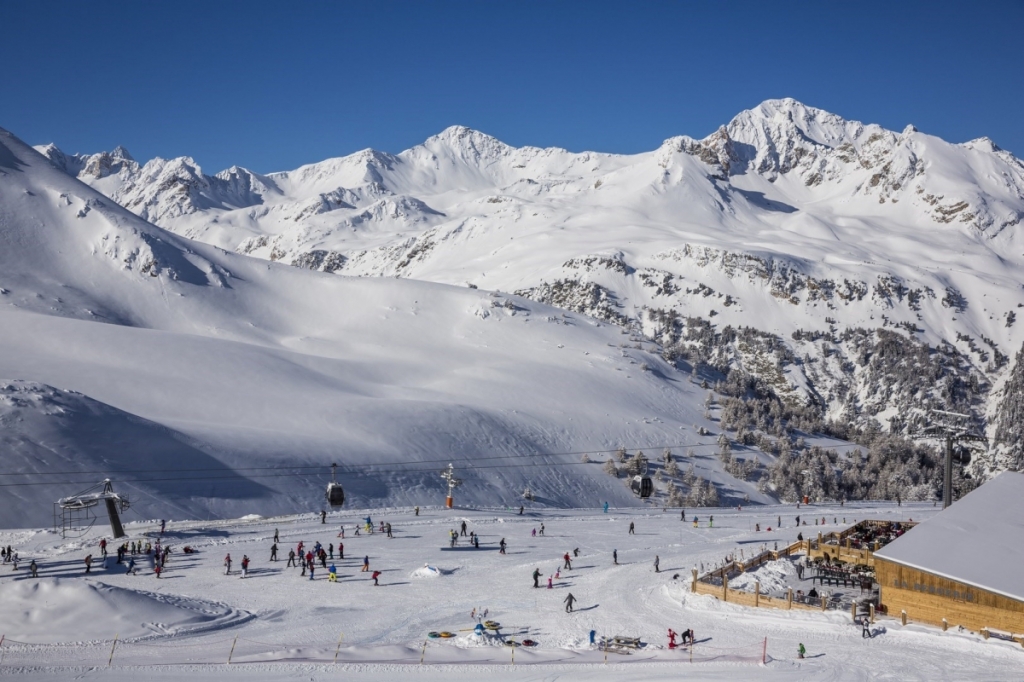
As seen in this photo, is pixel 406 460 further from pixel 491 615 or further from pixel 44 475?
pixel 491 615

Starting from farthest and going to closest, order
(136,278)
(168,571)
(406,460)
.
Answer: (136,278) < (406,460) < (168,571)

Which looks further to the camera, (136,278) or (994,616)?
(136,278)

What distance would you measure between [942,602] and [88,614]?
34.8 metres

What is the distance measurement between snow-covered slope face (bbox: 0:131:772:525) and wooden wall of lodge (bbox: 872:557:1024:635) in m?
46.3

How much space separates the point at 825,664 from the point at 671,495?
63.0 metres

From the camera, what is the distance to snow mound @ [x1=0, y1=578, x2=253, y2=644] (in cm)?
3394

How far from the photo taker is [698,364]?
514 ft

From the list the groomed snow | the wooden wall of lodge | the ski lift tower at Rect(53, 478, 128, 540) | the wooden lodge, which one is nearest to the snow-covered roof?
the wooden lodge

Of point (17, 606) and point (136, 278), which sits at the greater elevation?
point (136, 278)

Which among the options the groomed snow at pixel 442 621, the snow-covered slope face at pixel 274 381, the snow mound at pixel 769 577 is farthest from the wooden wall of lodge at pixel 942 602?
the snow-covered slope face at pixel 274 381

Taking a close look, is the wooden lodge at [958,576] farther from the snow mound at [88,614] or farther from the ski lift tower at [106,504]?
the ski lift tower at [106,504]

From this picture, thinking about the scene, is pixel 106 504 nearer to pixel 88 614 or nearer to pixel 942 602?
pixel 88 614

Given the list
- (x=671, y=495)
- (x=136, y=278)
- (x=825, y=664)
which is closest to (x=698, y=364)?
(x=671, y=495)

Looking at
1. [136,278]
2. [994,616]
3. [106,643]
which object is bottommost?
[106,643]
